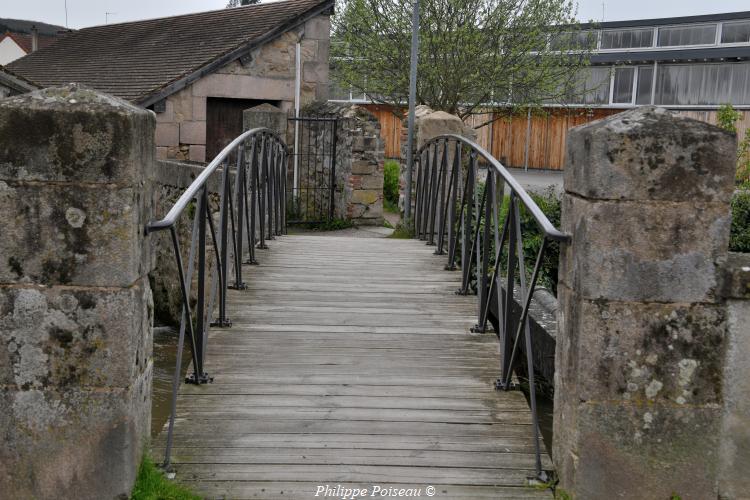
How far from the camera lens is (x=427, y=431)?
4133mm

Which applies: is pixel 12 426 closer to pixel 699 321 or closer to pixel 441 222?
pixel 699 321

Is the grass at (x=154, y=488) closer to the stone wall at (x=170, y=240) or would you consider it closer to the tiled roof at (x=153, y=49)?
the stone wall at (x=170, y=240)

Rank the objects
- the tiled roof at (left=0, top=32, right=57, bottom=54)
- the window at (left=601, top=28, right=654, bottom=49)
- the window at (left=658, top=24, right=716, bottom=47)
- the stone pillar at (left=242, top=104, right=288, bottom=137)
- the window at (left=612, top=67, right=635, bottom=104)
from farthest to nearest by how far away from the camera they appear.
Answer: the tiled roof at (left=0, top=32, right=57, bottom=54) → the window at (left=612, top=67, right=635, bottom=104) → the window at (left=601, top=28, right=654, bottom=49) → the window at (left=658, top=24, right=716, bottom=47) → the stone pillar at (left=242, top=104, right=288, bottom=137)

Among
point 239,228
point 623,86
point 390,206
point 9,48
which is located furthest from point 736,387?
point 9,48

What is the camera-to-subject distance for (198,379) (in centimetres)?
455

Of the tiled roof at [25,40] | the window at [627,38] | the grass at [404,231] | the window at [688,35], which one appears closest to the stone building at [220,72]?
the grass at [404,231]

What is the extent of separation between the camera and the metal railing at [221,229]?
13.0 feet

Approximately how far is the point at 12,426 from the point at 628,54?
2958 cm

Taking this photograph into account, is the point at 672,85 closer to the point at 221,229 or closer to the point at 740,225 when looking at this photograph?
the point at 740,225

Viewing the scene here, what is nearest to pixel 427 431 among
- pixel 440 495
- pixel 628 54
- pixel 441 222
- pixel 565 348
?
pixel 440 495

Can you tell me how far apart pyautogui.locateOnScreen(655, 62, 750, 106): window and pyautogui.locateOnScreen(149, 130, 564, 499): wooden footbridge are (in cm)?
2533

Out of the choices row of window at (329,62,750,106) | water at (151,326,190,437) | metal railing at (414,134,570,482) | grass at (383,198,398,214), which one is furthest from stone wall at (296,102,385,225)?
row of window at (329,62,750,106)

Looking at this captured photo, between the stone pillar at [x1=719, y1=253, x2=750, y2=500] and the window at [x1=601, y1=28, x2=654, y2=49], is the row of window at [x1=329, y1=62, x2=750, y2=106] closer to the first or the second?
the window at [x1=601, y1=28, x2=654, y2=49]

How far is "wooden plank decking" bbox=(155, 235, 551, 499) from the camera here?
12.3 ft
